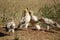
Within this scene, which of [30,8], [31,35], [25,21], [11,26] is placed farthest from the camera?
[30,8]

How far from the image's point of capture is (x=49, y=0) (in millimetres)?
18172

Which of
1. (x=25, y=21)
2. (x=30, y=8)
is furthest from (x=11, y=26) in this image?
(x=30, y=8)

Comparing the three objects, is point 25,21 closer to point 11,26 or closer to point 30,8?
point 11,26

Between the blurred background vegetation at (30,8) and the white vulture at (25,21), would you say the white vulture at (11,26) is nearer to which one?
the white vulture at (25,21)

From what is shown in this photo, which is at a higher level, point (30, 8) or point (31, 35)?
point (30, 8)

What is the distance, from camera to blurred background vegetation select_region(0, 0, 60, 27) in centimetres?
1584

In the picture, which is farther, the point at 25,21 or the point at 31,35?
the point at 25,21

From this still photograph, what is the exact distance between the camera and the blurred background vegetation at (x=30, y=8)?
1584 cm

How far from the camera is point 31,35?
34.8 ft

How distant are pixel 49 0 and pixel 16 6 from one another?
2.59 meters

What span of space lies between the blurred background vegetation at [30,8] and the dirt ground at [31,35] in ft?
13.6

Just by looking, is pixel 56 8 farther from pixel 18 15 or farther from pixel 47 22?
pixel 47 22

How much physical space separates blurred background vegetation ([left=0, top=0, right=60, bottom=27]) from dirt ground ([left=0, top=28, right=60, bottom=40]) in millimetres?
4160

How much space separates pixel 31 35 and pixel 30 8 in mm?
6271
